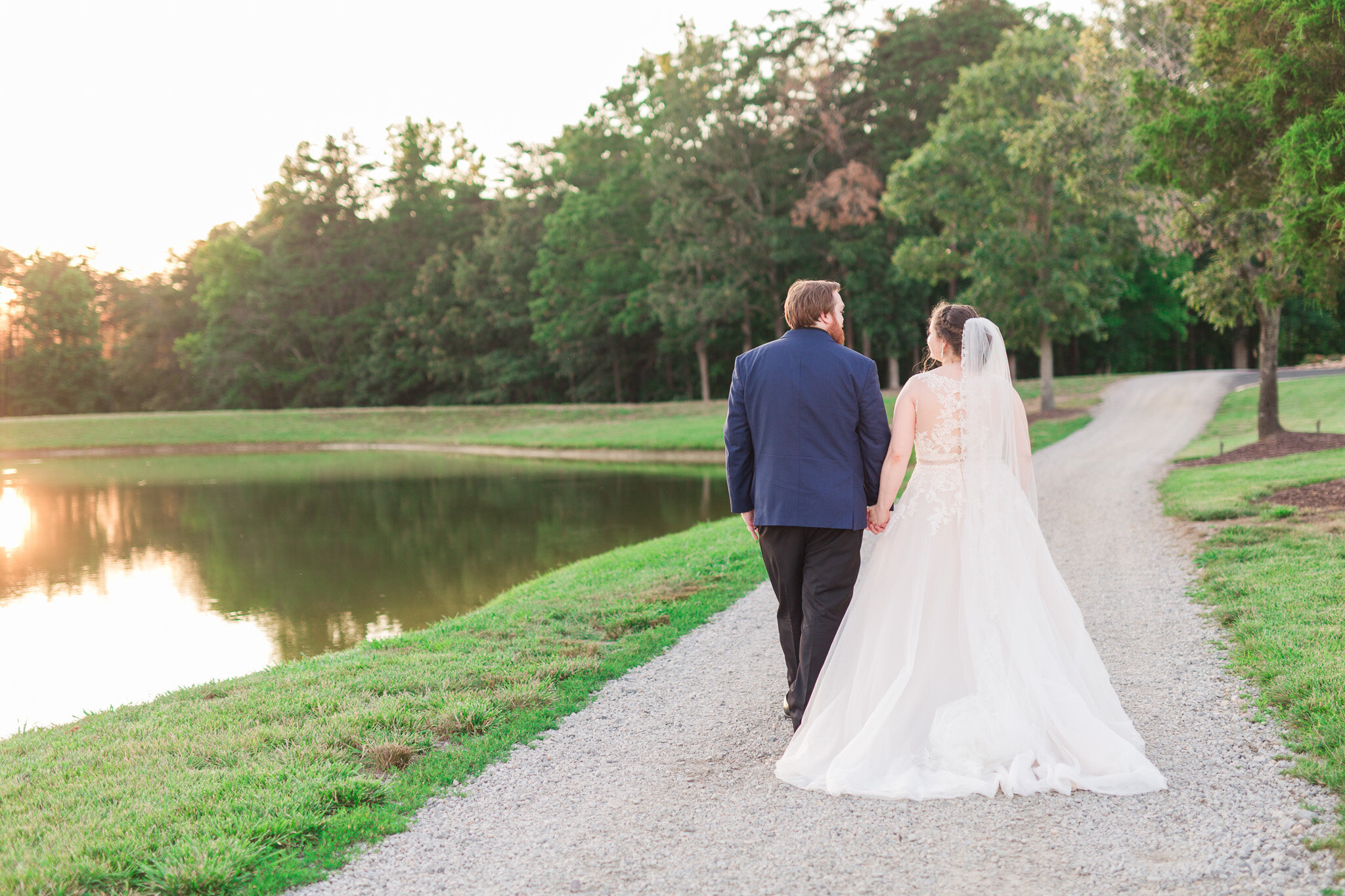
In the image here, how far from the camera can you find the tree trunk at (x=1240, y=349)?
4441cm

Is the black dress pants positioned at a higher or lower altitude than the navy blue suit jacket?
lower

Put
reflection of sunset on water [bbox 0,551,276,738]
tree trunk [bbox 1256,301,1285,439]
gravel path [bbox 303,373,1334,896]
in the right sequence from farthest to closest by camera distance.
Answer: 1. tree trunk [bbox 1256,301,1285,439]
2. reflection of sunset on water [bbox 0,551,276,738]
3. gravel path [bbox 303,373,1334,896]

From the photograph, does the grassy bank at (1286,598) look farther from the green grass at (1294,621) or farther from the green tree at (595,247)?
the green tree at (595,247)

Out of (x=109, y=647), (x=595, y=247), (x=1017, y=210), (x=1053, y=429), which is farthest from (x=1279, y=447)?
(x=595, y=247)

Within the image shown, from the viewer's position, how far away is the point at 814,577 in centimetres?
442

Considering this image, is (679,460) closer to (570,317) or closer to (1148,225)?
(1148,225)

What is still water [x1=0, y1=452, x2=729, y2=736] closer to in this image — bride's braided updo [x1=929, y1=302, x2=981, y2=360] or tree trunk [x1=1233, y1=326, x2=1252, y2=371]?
bride's braided updo [x1=929, y1=302, x2=981, y2=360]

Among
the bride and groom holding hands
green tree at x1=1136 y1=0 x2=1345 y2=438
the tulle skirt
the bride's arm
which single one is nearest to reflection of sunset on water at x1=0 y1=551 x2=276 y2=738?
the bride and groom holding hands

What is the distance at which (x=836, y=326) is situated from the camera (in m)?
4.33

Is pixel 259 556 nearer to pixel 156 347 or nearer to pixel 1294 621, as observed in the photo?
pixel 1294 621

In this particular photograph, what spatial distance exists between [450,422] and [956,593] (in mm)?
37853

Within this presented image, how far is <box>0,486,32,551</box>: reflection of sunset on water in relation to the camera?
50.4 ft

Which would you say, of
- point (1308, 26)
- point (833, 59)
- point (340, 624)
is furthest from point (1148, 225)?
point (833, 59)

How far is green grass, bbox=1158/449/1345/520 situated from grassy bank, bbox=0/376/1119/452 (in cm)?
1885
